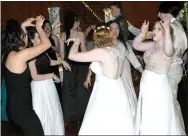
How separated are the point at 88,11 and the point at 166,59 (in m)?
2.58

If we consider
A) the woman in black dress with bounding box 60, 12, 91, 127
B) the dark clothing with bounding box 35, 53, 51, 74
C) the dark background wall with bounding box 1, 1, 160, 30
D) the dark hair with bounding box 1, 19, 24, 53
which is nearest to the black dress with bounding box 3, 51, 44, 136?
the dark hair with bounding box 1, 19, 24, 53

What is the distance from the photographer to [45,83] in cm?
298

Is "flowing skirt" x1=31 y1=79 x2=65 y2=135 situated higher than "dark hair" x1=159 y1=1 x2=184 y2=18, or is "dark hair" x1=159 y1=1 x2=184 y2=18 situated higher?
"dark hair" x1=159 y1=1 x2=184 y2=18

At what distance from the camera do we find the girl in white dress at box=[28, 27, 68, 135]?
9.15 feet

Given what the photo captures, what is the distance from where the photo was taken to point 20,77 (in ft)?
7.76

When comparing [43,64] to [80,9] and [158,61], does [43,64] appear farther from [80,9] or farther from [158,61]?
[80,9]

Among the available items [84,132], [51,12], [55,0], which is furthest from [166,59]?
[55,0]

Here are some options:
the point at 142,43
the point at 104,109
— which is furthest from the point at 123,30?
the point at 104,109

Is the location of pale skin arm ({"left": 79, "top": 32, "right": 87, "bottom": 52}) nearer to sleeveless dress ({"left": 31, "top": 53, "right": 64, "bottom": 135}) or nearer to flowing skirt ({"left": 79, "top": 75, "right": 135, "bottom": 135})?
sleeveless dress ({"left": 31, "top": 53, "right": 64, "bottom": 135})

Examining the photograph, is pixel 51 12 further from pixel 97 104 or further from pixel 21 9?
pixel 97 104

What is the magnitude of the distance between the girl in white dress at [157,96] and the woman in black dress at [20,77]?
0.74m

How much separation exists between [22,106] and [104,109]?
578mm

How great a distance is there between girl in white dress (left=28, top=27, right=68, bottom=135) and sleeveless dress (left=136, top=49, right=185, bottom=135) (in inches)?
27.9

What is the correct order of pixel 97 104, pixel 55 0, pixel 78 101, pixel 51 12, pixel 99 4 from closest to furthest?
pixel 97 104
pixel 78 101
pixel 51 12
pixel 55 0
pixel 99 4
